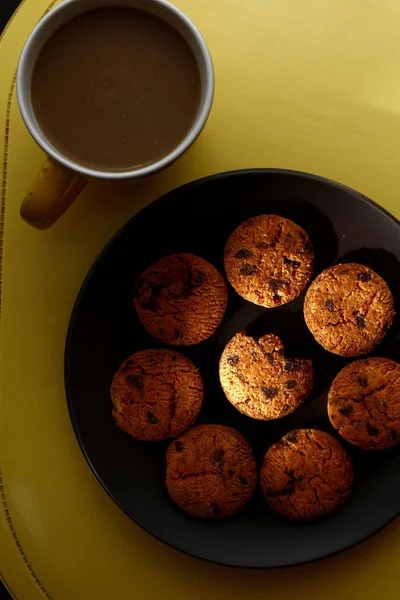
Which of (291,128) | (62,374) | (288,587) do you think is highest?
(291,128)

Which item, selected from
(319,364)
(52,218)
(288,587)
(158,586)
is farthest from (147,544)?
(52,218)

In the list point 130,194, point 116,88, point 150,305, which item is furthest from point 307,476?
point 116,88

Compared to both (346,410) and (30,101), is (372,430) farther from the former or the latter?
(30,101)

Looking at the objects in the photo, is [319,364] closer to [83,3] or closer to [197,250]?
[197,250]

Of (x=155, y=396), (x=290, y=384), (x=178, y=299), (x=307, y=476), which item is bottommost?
(x=307, y=476)

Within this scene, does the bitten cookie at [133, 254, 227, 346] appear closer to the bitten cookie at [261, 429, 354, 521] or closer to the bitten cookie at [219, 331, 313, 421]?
the bitten cookie at [219, 331, 313, 421]

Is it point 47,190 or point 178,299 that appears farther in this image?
point 178,299

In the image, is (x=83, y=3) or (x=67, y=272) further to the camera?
(x=67, y=272)

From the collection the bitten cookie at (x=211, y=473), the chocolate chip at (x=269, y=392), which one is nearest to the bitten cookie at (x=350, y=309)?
the chocolate chip at (x=269, y=392)

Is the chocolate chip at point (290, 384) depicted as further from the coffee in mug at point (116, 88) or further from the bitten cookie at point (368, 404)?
the coffee in mug at point (116, 88)
